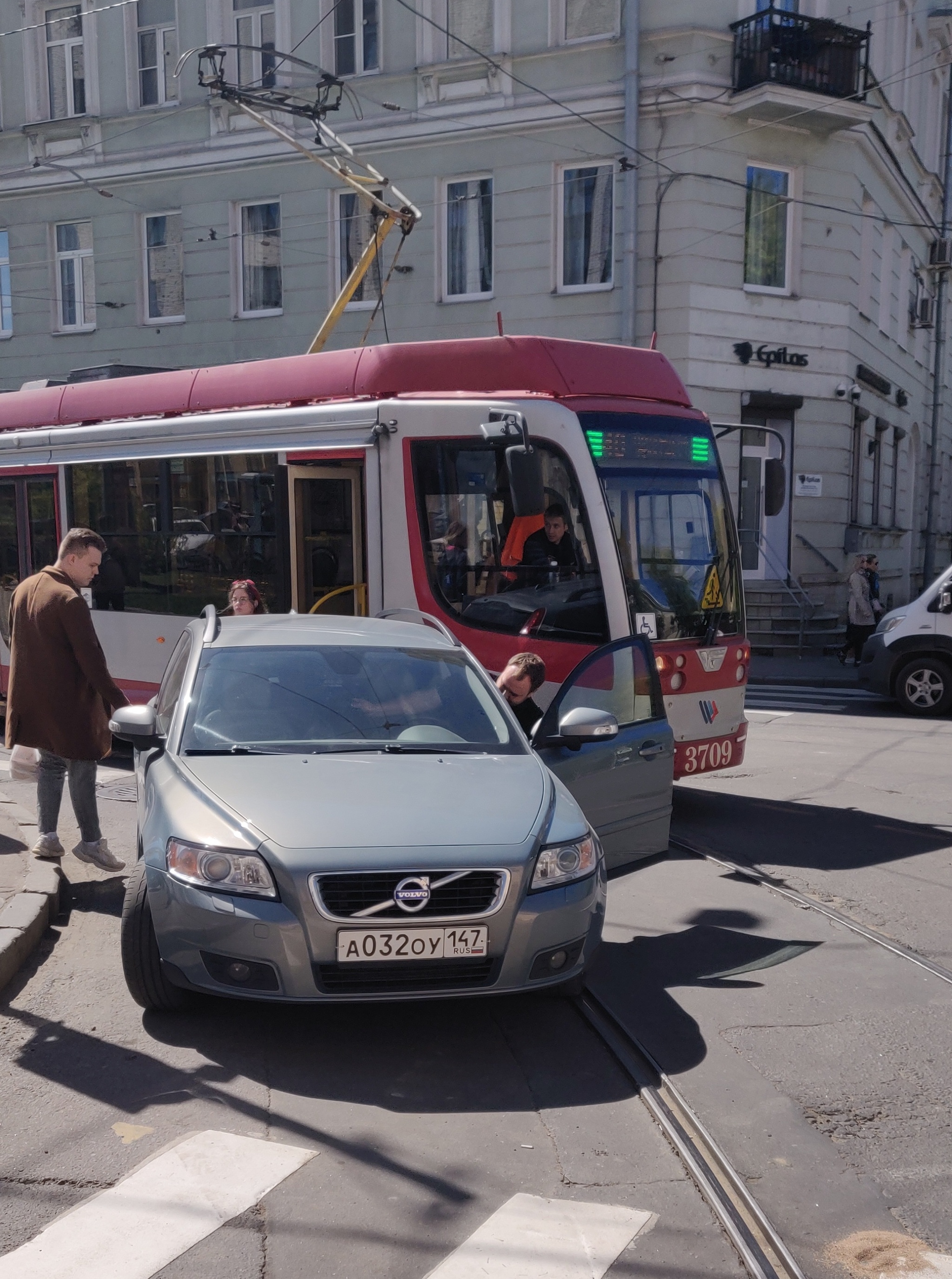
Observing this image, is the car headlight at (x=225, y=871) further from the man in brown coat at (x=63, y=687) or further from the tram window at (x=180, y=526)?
the tram window at (x=180, y=526)

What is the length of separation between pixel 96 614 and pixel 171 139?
53.0 feet

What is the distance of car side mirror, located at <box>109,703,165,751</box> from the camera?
5.50 meters

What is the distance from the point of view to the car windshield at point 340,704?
536 centimetres

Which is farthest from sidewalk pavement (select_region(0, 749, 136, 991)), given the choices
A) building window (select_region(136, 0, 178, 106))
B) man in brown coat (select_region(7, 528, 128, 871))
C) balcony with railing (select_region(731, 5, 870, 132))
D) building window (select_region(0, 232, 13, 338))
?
building window (select_region(0, 232, 13, 338))

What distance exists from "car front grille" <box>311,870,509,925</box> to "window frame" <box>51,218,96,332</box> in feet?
77.6

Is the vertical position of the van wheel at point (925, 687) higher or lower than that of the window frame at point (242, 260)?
lower

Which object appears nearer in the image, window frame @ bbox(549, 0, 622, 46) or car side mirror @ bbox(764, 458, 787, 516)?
car side mirror @ bbox(764, 458, 787, 516)

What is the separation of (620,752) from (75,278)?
2322cm

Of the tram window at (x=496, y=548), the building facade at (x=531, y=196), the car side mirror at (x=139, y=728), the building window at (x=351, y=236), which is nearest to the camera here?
the car side mirror at (x=139, y=728)

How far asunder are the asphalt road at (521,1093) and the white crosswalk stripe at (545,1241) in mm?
41

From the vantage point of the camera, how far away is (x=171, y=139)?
24.5 m

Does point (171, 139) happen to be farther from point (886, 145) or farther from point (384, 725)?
point (384, 725)

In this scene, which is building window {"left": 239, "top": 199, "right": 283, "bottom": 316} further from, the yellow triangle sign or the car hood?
the car hood

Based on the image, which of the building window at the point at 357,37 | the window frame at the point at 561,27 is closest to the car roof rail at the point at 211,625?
the window frame at the point at 561,27
